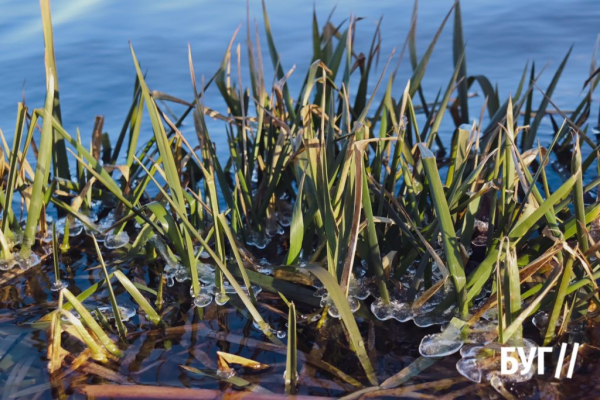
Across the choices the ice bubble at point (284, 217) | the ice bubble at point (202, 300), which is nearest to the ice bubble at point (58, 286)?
the ice bubble at point (202, 300)

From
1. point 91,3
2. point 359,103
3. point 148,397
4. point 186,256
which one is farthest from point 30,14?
point 148,397

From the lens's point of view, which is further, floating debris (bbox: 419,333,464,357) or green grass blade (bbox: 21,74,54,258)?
green grass blade (bbox: 21,74,54,258)

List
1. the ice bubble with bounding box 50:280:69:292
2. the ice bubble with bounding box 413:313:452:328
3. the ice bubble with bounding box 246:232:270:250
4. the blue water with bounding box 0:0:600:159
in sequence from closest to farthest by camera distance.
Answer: the ice bubble with bounding box 413:313:452:328
the ice bubble with bounding box 50:280:69:292
the ice bubble with bounding box 246:232:270:250
the blue water with bounding box 0:0:600:159

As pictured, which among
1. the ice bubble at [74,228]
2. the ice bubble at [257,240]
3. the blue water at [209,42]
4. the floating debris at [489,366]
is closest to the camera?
the floating debris at [489,366]

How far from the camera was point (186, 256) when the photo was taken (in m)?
1.57

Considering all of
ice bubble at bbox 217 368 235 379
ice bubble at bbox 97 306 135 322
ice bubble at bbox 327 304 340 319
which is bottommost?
ice bubble at bbox 217 368 235 379

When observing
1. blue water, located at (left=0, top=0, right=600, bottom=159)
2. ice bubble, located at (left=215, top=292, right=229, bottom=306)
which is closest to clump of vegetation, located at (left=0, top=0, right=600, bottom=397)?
ice bubble, located at (left=215, top=292, right=229, bottom=306)

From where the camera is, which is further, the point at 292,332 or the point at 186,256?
the point at 186,256

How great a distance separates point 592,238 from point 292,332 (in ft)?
2.13

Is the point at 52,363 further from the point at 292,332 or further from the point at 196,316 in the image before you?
the point at 292,332

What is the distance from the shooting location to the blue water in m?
3.15

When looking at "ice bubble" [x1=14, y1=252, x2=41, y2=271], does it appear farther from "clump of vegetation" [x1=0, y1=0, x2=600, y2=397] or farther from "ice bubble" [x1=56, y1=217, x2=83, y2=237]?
"ice bubble" [x1=56, y1=217, x2=83, y2=237]

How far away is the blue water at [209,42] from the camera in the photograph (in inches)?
124

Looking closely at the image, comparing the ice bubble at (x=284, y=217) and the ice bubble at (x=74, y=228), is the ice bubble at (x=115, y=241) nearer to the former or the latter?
the ice bubble at (x=74, y=228)
